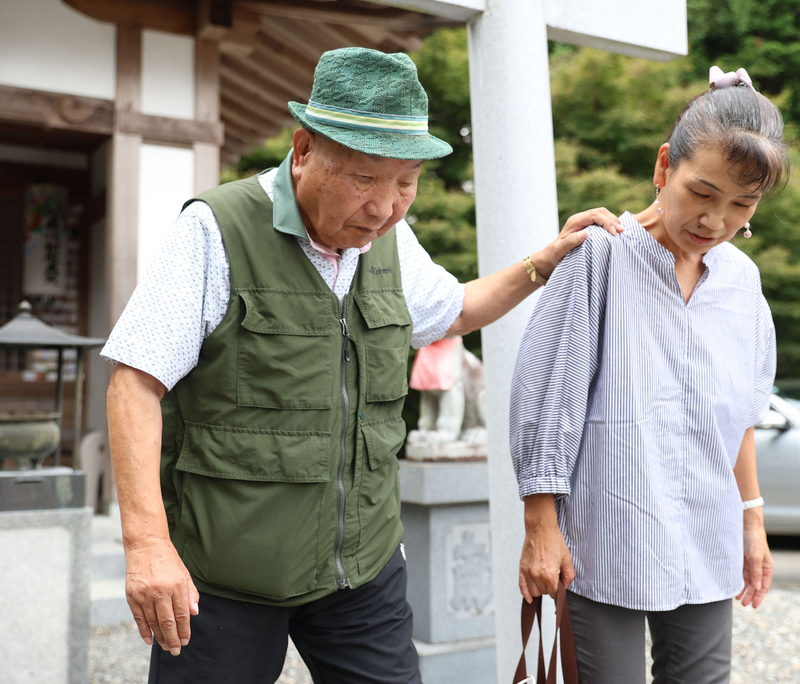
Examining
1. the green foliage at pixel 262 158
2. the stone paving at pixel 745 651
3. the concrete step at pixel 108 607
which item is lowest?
the stone paving at pixel 745 651

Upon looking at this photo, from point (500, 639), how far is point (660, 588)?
1.19m

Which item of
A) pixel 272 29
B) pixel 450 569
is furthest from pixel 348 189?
pixel 272 29

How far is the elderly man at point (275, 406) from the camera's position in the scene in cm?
148

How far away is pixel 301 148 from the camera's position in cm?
163

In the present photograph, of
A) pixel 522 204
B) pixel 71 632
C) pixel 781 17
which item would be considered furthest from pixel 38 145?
pixel 781 17

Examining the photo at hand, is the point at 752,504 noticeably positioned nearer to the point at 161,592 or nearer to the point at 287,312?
the point at 287,312

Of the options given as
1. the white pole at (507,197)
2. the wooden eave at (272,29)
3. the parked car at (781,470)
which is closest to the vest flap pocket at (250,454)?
the white pole at (507,197)

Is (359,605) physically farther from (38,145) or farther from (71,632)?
(38,145)

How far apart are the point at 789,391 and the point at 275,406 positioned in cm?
723

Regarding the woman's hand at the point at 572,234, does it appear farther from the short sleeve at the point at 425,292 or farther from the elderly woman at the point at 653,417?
the short sleeve at the point at 425,292

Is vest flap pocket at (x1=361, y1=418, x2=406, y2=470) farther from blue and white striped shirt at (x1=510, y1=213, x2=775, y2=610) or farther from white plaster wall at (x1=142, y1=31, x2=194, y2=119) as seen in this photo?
white plaster wall at (x1=142, y1=31, x2=194, y2=119)

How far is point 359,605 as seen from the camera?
5.62 feet

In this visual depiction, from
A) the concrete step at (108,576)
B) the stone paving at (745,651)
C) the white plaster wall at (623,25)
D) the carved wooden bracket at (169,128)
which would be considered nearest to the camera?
the white plaster wall at (623,25)

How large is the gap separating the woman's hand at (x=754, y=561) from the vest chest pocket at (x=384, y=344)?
36.1 inches
